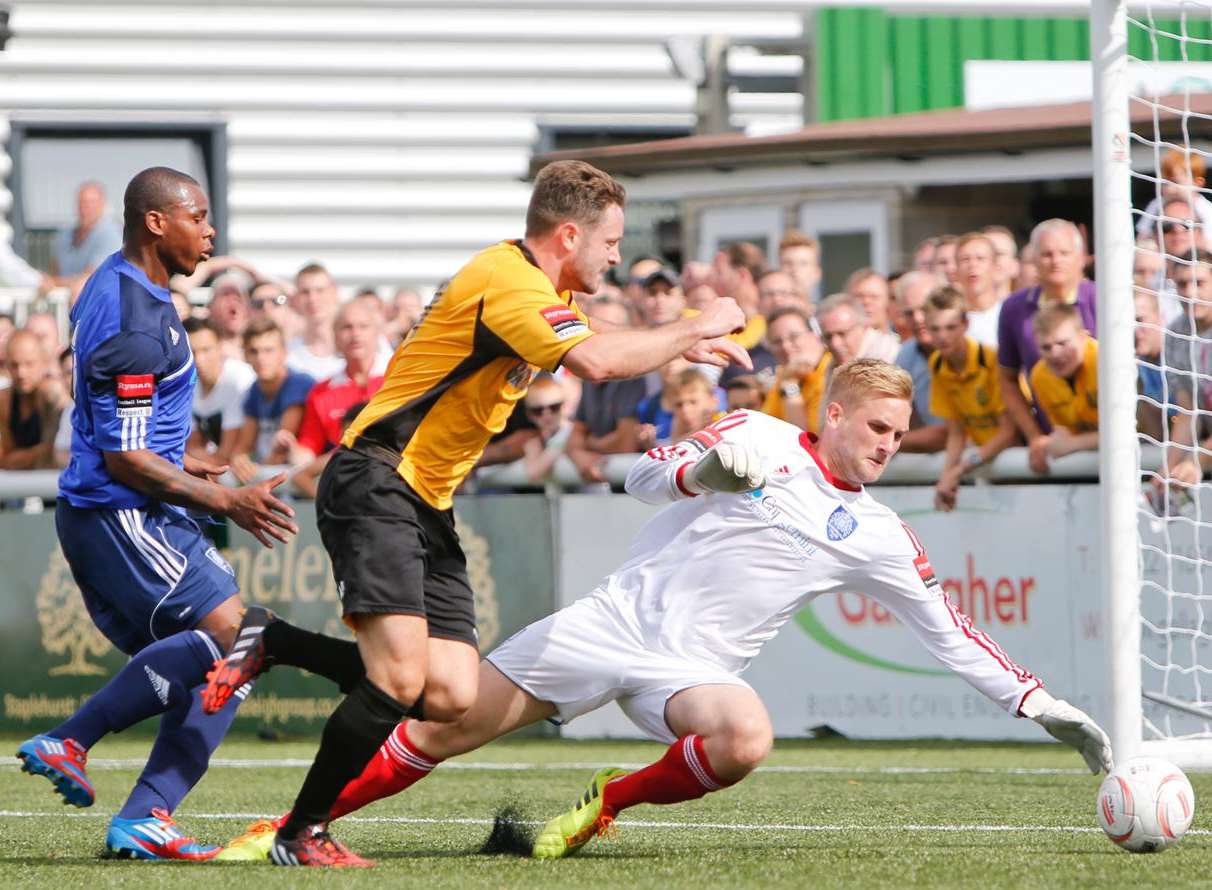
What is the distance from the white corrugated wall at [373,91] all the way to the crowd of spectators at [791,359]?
653 cm

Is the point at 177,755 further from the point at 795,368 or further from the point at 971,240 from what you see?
the point at 971,240

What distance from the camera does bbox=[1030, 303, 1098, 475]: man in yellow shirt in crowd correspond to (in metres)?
10.0

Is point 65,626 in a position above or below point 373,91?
below

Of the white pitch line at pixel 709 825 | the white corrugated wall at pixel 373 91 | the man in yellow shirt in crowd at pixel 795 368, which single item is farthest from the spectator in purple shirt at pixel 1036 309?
the white corrugated wall at pixel 373 91

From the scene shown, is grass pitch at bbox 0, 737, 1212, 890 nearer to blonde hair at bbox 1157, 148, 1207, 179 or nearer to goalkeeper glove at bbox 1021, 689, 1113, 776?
goalkeeper glove at bbox 1021, 689, 1113, 776

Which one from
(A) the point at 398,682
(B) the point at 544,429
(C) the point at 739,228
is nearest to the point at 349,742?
(A) the point at 398,682

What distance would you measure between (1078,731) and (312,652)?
2.26 m

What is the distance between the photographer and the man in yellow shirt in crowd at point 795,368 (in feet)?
35.6

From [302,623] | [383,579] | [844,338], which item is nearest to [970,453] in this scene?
[844,338]

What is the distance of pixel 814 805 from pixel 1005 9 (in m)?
14.6

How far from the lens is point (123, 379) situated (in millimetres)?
6734

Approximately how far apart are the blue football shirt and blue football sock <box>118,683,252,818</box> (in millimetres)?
683

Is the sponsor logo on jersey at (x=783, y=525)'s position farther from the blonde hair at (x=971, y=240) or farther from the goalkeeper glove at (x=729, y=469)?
the blonde hair at (x=971, y=240)

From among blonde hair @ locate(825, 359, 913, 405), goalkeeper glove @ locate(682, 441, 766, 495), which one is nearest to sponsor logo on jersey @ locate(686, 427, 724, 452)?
goalkeeper glove @ locate(682, 441, 766, 495)
